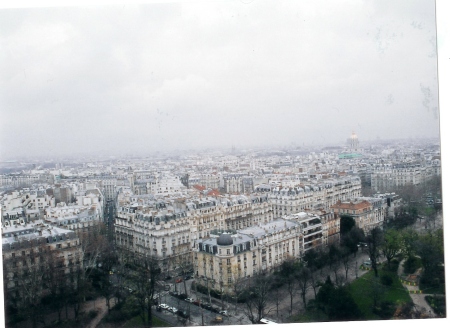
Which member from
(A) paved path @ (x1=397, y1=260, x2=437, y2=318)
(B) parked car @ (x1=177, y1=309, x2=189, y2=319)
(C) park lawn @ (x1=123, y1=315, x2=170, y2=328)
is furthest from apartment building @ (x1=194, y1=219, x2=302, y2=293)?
(A) paved path @ (x1=397, y1=260, x2=437, y2=318)

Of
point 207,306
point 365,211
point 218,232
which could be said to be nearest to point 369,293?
point 365,211

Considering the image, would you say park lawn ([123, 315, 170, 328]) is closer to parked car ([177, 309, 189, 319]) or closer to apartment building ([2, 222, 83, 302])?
parked car ([177, 309, 189, 319])

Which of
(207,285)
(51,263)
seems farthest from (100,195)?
(207,285)

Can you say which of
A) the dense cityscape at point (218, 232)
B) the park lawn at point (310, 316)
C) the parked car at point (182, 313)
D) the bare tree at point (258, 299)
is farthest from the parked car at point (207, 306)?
the park lawn at point (310, 316)

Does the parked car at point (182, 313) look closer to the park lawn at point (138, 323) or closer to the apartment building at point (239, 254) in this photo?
the park lawn at point (138, 323)

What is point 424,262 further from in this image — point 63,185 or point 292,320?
point 63,185

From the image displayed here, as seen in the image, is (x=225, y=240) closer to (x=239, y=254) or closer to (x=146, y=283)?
(x=239, y=254)
